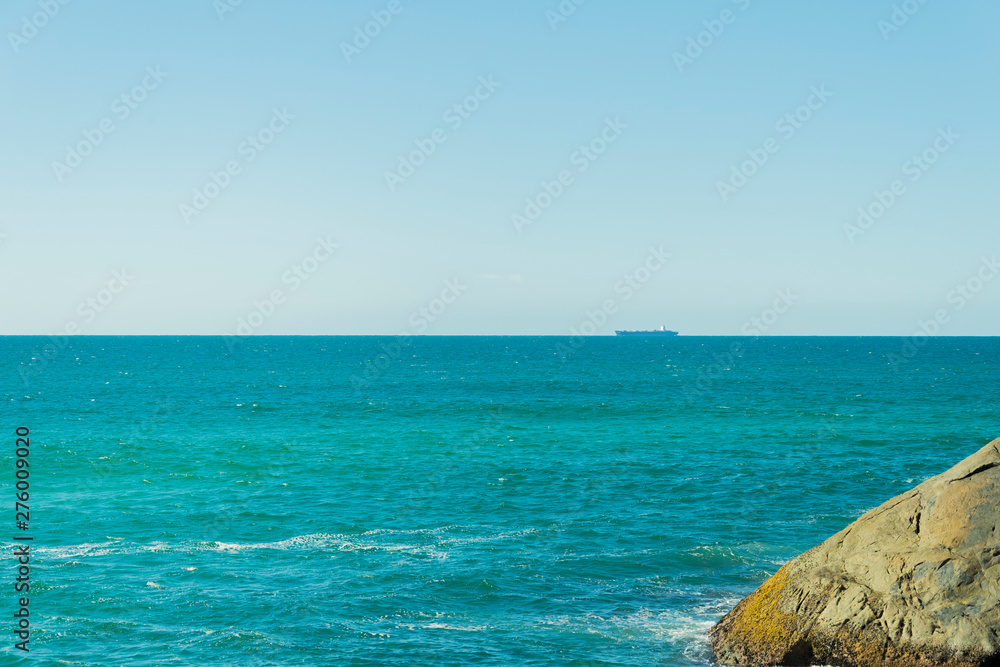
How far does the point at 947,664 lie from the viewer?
15.3 metres

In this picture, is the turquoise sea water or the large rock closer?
the large rock

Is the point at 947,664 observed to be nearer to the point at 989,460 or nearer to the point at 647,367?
the point at 989,460

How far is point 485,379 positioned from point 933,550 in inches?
3751

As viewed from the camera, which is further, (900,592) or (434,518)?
(434,518)

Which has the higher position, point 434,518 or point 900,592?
point 434,518

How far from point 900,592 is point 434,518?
20.1 m

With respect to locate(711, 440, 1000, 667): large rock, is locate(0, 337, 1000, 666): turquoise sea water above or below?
above

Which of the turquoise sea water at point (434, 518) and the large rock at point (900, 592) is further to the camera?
the turquoise sea water at point (434, 518)

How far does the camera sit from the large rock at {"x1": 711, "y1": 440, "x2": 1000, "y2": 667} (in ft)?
51.4

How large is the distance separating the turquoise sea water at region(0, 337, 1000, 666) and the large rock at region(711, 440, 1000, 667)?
228 cm

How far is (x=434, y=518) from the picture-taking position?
32844mm

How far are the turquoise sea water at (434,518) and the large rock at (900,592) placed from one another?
7.48 feet

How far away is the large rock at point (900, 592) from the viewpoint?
15680 millimetres

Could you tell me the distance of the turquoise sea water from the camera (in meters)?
20.5
